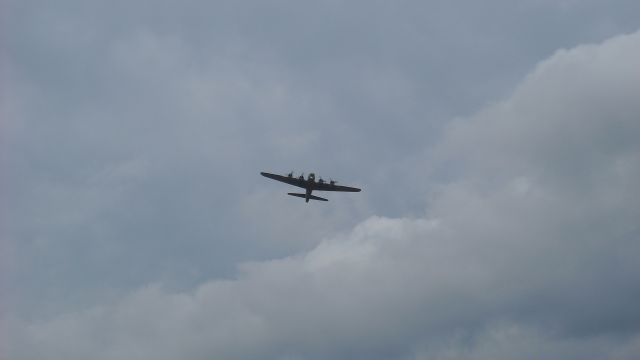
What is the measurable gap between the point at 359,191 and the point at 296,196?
15429 millimetres

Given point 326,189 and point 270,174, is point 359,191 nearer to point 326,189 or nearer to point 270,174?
point 326,189

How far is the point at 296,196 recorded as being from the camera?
429ft

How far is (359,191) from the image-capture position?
449 ft

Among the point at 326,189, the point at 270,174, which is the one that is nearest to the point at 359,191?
the point at 326,189

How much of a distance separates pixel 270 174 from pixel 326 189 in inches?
504

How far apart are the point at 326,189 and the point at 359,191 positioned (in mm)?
8196

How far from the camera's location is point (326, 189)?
134 metres

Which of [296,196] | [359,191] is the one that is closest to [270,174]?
[296,196]

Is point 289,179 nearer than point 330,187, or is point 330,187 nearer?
point 289,179

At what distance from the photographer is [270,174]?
131750 millimetres

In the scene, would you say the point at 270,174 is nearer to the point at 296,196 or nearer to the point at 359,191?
the point at 296,196

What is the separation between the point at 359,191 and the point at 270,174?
20761 mm
